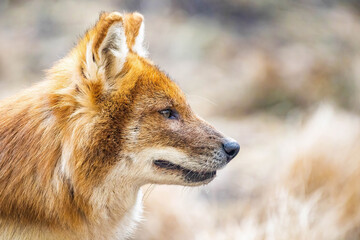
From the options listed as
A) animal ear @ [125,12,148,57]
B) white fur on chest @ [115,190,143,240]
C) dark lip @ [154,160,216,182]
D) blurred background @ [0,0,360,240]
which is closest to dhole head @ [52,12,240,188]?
dark lip @ [154,160,216,182]

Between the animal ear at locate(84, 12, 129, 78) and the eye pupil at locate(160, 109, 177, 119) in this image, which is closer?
the animal ear at locate(84, 12, 129, 78)

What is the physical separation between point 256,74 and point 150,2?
14.2 ft

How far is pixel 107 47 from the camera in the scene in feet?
10.6

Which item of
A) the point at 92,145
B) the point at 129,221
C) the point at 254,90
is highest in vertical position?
the point at 254,90

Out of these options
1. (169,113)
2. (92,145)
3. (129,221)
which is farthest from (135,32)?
(129,221)

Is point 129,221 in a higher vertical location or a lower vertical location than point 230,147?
lower

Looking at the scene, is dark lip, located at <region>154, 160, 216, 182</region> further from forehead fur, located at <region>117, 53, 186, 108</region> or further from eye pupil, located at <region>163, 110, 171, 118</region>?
forehead fur, located at <region>117, 53, 186, 108</region>

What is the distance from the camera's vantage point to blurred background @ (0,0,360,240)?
542 cm

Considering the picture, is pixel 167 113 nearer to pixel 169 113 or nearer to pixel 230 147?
pixel 169 113

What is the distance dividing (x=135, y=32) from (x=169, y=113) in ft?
2.68

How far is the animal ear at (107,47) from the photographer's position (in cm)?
311

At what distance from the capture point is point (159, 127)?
3.36m

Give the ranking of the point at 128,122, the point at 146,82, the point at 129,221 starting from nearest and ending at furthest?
the point at 128,122
the point at 146,82
the point at 129,221

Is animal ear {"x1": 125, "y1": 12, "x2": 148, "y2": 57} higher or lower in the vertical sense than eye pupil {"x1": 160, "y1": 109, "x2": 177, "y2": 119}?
higher
